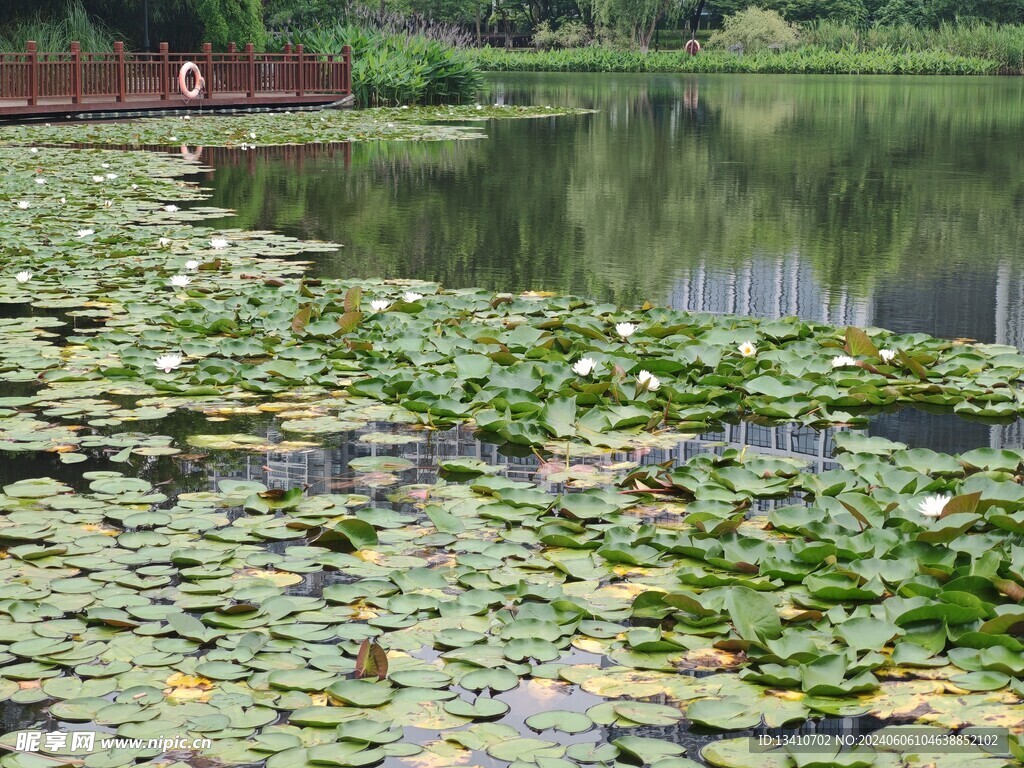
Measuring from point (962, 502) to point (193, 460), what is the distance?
97.1 inches

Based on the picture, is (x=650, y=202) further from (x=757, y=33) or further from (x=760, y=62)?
(x=757, y=33)

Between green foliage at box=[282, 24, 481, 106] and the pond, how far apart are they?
804 centimetres

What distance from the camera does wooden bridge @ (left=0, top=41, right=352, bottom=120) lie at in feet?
74.6

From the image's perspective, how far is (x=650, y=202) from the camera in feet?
39.8

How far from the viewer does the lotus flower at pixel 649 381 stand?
4973mm

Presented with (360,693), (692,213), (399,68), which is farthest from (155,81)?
(360,693)

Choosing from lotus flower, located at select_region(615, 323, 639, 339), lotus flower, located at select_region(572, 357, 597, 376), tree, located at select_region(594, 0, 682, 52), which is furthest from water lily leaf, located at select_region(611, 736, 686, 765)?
tree, located at select_region(594, 0, 682, 52)

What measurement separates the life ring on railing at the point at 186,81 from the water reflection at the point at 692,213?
709 centimetres

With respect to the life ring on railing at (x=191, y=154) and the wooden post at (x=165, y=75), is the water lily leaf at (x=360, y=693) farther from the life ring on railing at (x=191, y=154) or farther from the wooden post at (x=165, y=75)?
the wooden post at (x=165, y=75)

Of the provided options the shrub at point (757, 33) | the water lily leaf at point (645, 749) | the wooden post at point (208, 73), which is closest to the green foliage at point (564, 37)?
the shrub at point (757, 33)

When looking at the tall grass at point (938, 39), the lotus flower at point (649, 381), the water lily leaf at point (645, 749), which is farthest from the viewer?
the tall grass at point (938, 39)

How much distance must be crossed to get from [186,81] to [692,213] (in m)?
18.2

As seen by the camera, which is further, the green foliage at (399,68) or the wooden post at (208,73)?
the green foliage at (399,68)

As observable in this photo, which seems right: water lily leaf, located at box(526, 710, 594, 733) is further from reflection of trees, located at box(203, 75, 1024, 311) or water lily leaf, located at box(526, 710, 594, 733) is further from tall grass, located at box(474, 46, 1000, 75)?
tall grass, located at box(474, 46, 1000, 75)
